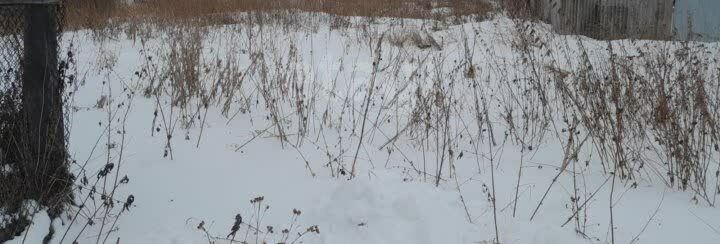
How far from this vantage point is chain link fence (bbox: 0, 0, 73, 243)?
2.22m

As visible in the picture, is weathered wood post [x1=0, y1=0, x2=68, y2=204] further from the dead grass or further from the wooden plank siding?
the wooden plank siding

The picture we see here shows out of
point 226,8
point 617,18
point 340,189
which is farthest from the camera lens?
point 226,8

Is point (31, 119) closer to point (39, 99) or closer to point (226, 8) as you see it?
point (39, 99)

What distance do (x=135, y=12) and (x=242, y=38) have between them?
387 centimetres

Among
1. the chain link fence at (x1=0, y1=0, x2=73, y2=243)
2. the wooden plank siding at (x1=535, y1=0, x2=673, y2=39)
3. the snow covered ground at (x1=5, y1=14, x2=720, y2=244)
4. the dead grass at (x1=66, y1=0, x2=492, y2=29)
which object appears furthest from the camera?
the dead grass at (x1=66, y1=0, x2=492, y2=29)

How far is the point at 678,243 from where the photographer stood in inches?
95.9

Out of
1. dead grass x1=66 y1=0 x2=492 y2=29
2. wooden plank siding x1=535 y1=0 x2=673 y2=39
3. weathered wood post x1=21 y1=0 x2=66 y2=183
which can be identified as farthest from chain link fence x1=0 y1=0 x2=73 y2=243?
wooden plank siding x1=535 y1=0 x2=673 y2=39

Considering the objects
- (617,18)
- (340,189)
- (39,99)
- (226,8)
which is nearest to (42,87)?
(39,99)

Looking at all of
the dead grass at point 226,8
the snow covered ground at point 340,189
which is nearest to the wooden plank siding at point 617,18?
the dead grass at point 226,8

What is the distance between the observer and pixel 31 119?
2309mm

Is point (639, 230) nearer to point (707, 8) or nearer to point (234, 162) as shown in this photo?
point (234, 162)

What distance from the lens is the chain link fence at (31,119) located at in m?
2.22

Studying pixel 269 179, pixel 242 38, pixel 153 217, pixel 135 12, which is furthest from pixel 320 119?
pixel 135 12

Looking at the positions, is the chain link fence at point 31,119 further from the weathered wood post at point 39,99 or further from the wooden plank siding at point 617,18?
the wooden plank siding at point 617,18
